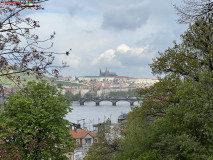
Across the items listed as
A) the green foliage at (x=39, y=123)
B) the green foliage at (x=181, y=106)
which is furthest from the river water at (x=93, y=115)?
the green foliage at (x=181, y=106)

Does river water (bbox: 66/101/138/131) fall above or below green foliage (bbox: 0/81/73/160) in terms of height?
below

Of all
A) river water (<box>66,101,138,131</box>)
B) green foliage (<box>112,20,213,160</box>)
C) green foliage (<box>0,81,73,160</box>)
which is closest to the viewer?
green foliage (<box>112,20,213,160</box>)

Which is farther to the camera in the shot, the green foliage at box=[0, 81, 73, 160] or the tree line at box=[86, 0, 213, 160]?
the green foliage at box=[0, 81, 73, 160]

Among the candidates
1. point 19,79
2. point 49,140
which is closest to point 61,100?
point 49,140

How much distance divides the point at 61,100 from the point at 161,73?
16.2 feet

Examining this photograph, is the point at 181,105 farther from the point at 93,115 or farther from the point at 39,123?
the point at 93,115

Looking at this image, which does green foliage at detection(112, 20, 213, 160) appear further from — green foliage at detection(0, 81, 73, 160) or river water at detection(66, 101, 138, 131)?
river water at detection(66, 101, 138, 131)

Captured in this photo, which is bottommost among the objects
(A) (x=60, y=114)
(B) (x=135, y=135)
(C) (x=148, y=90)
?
(B) (x=135, y=135)

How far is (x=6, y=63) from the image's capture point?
487 cm

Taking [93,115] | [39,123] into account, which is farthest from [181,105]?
[93,115]

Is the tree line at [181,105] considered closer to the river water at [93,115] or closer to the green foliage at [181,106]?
the green foliage at [181,106]

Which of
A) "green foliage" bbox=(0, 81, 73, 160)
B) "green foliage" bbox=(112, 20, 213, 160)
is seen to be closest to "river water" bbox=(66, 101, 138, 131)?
"green foliage" bbox=(0, 81, 73, 160)

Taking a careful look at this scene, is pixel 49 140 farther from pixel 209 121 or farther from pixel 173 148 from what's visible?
pixel 209 121

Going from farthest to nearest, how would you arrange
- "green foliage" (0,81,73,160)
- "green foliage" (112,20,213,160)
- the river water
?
the river water
"green foliage" (0,81,73,160)
"green foliage" (112,20,213,160)
